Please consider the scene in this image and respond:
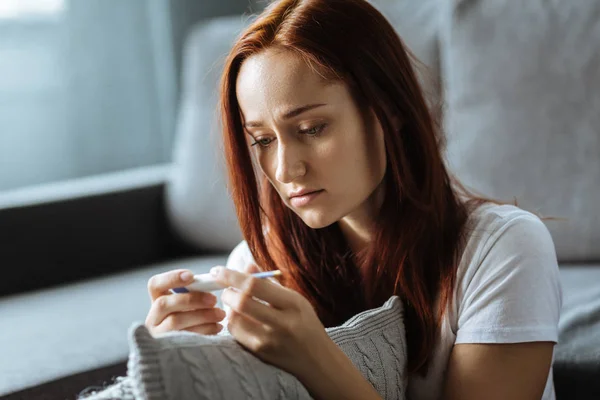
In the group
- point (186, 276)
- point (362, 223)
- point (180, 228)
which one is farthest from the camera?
point (180, 228)

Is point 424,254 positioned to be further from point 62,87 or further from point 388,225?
point 62,87

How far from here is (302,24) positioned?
103 cm

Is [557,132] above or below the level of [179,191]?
above

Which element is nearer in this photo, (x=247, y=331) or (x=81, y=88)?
(x=247, y=331)

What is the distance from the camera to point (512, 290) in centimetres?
97

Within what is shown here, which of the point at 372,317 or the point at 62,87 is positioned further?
the point at 62,87

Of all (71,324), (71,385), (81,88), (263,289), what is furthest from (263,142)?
(81,88)

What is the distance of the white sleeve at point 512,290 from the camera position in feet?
3.15

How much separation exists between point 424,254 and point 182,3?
1962mm

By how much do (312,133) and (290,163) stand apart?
5 cm

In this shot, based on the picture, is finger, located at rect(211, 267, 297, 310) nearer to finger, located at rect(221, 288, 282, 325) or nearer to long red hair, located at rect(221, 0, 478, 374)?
finger, located at rect(221, 288, 282, 325)

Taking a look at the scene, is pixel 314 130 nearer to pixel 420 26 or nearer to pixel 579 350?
pixel 579 350

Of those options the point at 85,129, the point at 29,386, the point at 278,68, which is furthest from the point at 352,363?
the point at 85,129

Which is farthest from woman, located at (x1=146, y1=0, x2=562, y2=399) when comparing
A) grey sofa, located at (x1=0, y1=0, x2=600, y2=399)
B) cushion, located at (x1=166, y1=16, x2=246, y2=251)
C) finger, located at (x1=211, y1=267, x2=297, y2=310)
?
cushion, located at (x1=166, y1=16, x2=246, y2=251)
